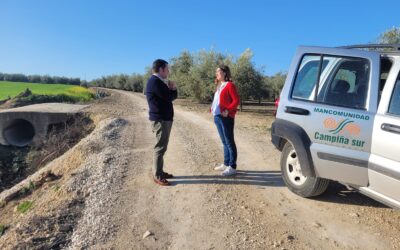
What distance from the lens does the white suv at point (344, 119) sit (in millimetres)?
4266

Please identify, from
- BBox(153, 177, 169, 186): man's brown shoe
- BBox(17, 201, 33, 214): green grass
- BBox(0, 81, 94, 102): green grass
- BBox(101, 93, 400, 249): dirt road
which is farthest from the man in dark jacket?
BBox(0, 81, 94, 102): green grass

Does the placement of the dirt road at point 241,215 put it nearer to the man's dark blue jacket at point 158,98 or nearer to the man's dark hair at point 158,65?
the man's dark blue jacket at point 158,98

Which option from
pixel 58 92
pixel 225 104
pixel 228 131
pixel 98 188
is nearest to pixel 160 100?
pixel 225 104

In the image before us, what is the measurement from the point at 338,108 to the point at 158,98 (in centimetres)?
282

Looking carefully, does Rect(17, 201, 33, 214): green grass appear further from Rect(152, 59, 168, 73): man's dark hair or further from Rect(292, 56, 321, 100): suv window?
Rect(292, 56, 321, 100): suv window

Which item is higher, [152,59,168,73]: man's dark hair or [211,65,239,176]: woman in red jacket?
[152,59,168,73]: man's dark hair

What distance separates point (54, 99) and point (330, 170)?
1154 inches

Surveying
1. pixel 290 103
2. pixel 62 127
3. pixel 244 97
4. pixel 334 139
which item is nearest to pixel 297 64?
pixel 290 103

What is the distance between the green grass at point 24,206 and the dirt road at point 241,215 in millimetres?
1787

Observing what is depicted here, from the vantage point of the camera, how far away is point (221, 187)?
6.34 metres

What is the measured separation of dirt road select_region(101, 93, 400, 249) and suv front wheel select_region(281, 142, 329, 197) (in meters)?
0.16

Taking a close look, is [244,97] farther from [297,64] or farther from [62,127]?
[297,64]

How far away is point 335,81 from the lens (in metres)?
4.96

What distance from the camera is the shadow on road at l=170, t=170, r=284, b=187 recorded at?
21.7ft
